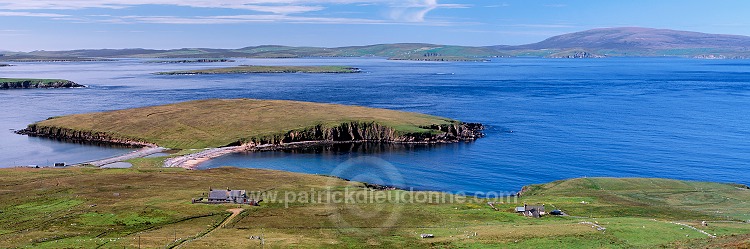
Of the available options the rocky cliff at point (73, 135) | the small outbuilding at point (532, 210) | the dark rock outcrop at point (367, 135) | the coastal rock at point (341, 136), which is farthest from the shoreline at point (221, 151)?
the small outbuilding at point (532, 210)

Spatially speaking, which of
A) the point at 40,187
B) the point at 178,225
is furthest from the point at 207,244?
the point at 40,187

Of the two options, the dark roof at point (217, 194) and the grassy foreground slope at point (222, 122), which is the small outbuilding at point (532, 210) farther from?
the grassy foreground slope at point (222, 122)

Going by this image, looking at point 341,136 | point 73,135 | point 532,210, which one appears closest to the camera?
point 532,210

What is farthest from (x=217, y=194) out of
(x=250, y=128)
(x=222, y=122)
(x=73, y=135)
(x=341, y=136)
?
(x=73, y=135)

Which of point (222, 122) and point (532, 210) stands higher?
point (532, 210)

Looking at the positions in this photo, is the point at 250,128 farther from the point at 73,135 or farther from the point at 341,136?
the point at 73,135

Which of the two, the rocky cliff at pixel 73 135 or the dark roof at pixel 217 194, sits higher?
the dark roof at pixel 217 194
